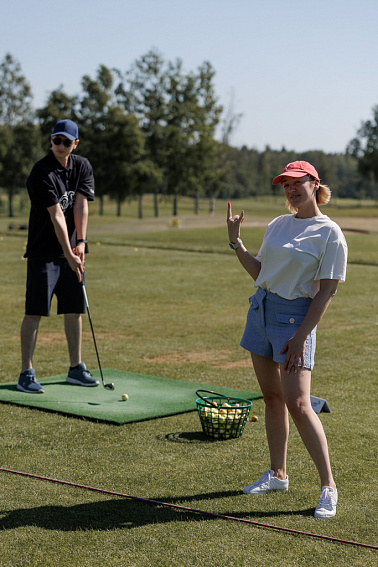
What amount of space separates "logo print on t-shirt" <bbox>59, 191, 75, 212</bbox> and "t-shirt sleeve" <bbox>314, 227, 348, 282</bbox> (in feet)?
11.6

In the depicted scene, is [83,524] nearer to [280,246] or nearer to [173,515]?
[173,515]

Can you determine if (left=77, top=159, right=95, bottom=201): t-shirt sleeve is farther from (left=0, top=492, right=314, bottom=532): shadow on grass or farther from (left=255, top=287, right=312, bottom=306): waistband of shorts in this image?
(left=0, top=492, right=314, bottom=532): shadow on grass

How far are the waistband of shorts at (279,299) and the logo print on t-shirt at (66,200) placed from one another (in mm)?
3147

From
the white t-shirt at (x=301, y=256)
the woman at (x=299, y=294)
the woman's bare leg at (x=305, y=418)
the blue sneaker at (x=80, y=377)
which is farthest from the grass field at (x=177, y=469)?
the white t-shirt at (x=301, y=256)

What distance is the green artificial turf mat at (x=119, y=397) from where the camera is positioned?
654 cm

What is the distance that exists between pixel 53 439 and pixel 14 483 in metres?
0.97

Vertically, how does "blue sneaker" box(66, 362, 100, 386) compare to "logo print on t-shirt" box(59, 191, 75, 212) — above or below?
below

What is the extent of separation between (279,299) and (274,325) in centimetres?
16

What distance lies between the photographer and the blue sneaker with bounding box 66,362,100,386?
7.53 metres

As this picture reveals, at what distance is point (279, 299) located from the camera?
4.47 meters

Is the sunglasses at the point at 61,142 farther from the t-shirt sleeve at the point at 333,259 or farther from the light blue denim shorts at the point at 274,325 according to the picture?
the t-shirt sleeve at the point at 333,259

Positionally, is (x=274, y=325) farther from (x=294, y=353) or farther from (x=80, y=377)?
(x=80, y=377)

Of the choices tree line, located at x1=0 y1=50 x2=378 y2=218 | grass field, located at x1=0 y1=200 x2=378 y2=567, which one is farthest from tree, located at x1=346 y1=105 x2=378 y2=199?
grass field, located at x1=0 y1=200 x2=378 y2=567

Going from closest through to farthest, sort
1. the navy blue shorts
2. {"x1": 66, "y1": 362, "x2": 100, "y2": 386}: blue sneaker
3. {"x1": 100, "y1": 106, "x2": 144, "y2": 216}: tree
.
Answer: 1. the navy blue shorts
2. {"x1": 66, "y1": 362, "x2": 100, "y2": 386}: blue sneaker
3. {"x1": 100, "y1": 106, "x2": 144, "y2": 216}: tree
